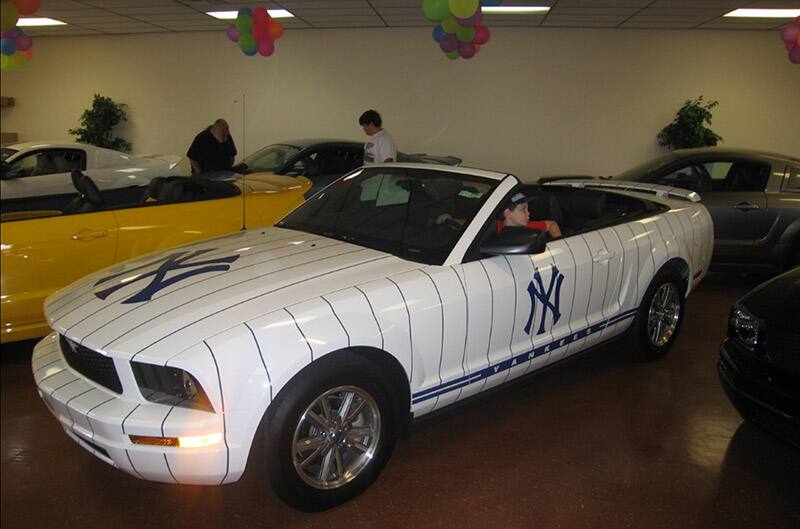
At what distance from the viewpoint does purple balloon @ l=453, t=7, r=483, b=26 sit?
421cm

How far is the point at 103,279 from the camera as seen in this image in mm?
2174

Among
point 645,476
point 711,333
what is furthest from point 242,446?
point 711,333

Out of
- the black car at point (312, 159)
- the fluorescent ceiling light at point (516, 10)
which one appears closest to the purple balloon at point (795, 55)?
the fluorescent ceiling light at point (516, 10)

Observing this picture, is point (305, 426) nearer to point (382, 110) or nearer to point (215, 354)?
point (215, 354)

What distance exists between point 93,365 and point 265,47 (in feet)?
7.42

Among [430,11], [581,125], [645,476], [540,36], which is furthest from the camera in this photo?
[581,125]

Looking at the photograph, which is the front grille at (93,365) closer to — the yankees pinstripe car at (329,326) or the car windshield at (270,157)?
the yankees pinstripe car at (329,326)

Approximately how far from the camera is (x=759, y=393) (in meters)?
2.53

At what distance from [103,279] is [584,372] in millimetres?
2689

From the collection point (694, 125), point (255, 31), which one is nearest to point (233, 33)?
point (255, 31)

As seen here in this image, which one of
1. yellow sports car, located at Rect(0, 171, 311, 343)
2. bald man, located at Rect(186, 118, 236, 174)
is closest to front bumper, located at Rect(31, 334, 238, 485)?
yellow sports car, located at Rect(0, 171, 311, 343)

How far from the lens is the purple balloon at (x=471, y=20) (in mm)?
4212

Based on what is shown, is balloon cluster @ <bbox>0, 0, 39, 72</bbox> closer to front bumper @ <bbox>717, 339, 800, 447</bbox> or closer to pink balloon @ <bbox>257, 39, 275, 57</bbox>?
pink balloon @ <bbox>257, 39, 275, 57</bbox>

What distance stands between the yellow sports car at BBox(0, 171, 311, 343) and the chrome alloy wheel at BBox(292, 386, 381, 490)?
2.95 feet
